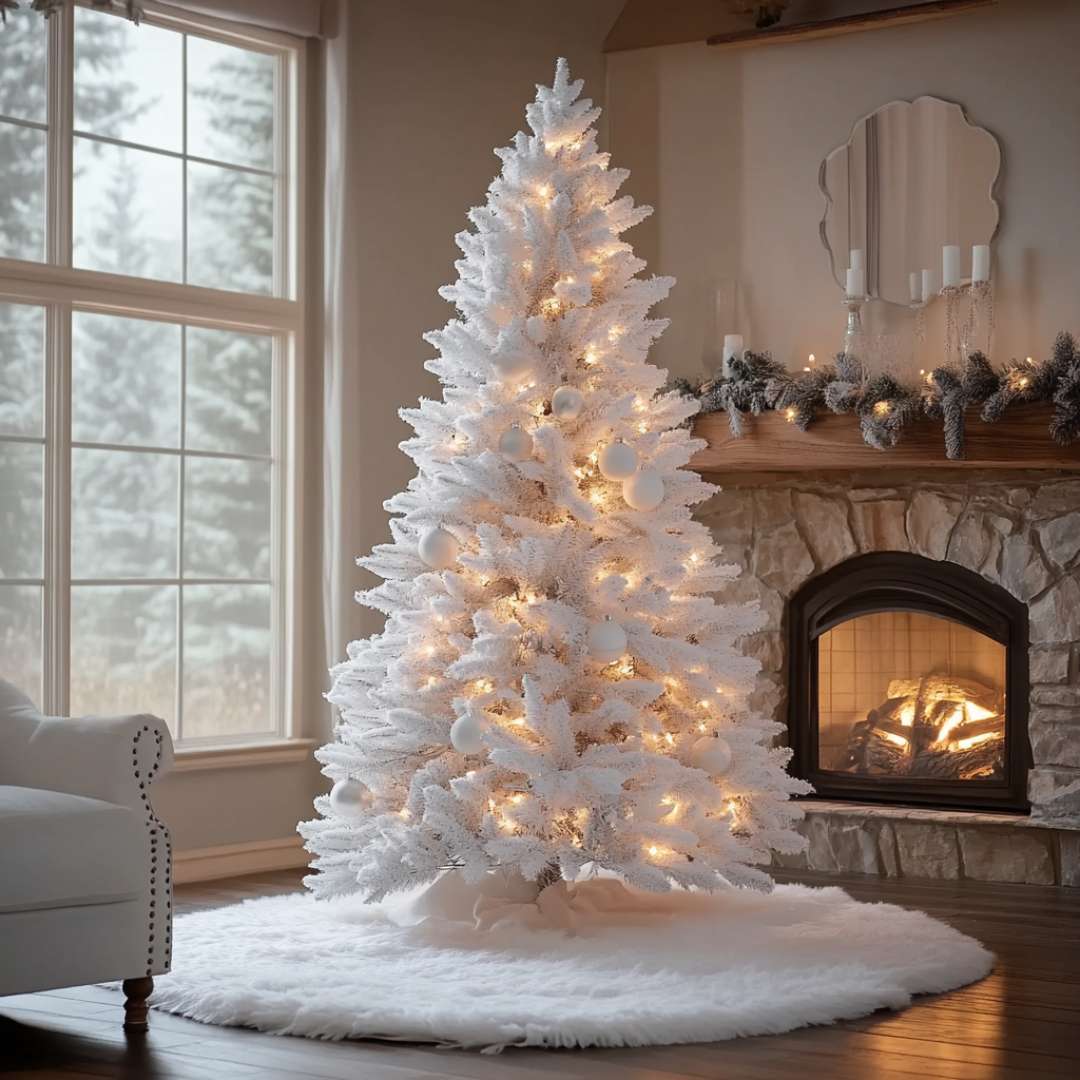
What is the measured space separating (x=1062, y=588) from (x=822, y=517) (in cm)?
86

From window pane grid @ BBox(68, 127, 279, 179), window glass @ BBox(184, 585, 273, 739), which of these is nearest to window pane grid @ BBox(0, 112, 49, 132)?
window pane grid @ BBox(68, 127, 279, 179)

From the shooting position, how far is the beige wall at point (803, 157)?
223 inches

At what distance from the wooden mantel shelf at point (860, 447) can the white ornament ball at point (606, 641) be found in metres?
1.66

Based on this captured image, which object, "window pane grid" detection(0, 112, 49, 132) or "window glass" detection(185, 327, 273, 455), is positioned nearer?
"window pane grid" detection(0, 112, 49, 132)

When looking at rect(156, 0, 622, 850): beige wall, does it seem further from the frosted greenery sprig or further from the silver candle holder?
the silver candle holder

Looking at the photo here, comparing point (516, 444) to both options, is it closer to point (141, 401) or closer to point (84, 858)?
point (84, 858)

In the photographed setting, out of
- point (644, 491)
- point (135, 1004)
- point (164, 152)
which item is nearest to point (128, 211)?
point (164, 152)

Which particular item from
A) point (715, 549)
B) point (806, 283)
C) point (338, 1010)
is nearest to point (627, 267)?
point (715, 549)

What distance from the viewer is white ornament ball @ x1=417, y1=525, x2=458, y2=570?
4.39 metres

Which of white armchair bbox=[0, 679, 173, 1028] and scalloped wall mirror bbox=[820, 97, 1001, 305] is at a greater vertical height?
scalloped wall mirror bbox=[820, 97, 1001, 305]

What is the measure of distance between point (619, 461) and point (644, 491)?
0.32 feet

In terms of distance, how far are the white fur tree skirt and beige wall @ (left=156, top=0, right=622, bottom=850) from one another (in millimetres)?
1295

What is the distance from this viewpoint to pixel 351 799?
4.38 meters

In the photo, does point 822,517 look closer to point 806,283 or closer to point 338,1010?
point 806,283
